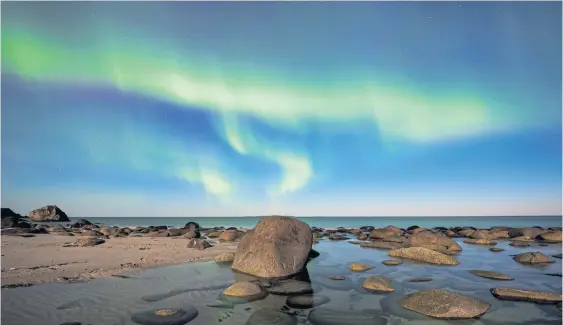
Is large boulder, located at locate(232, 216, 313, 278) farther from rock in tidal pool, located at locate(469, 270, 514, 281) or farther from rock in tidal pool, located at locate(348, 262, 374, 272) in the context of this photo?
rock in tidal pool, located at locate(469, 270, 514, 281)

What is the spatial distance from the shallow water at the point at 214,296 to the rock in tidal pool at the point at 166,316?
0.70ft

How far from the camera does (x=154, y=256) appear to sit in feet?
55.4

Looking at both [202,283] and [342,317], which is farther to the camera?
[202,283]

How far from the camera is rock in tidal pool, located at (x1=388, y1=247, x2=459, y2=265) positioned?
Result: 15877 millimetres

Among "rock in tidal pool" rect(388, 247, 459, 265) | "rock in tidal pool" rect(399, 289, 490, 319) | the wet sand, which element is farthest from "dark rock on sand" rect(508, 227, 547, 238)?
the wet sand

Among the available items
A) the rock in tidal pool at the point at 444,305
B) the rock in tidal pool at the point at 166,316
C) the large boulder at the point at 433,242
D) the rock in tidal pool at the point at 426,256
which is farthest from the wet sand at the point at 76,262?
the large boulder at the point at 433,242

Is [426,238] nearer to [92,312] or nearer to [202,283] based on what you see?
[202,283]

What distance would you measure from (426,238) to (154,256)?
19159mm

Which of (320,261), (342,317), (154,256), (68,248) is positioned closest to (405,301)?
(342,317)

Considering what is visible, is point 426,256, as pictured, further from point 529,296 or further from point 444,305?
point 444,305

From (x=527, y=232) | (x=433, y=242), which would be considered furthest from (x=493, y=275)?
(x=527, y=232)

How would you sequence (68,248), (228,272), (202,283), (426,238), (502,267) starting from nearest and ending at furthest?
1. (202,283)
2. (228,272)
3. (502,267)
4. (68,248)
5. (426,238)

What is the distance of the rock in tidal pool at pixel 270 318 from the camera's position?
7.15 m

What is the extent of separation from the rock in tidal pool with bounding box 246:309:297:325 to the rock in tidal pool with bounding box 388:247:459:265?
11.7 meters
